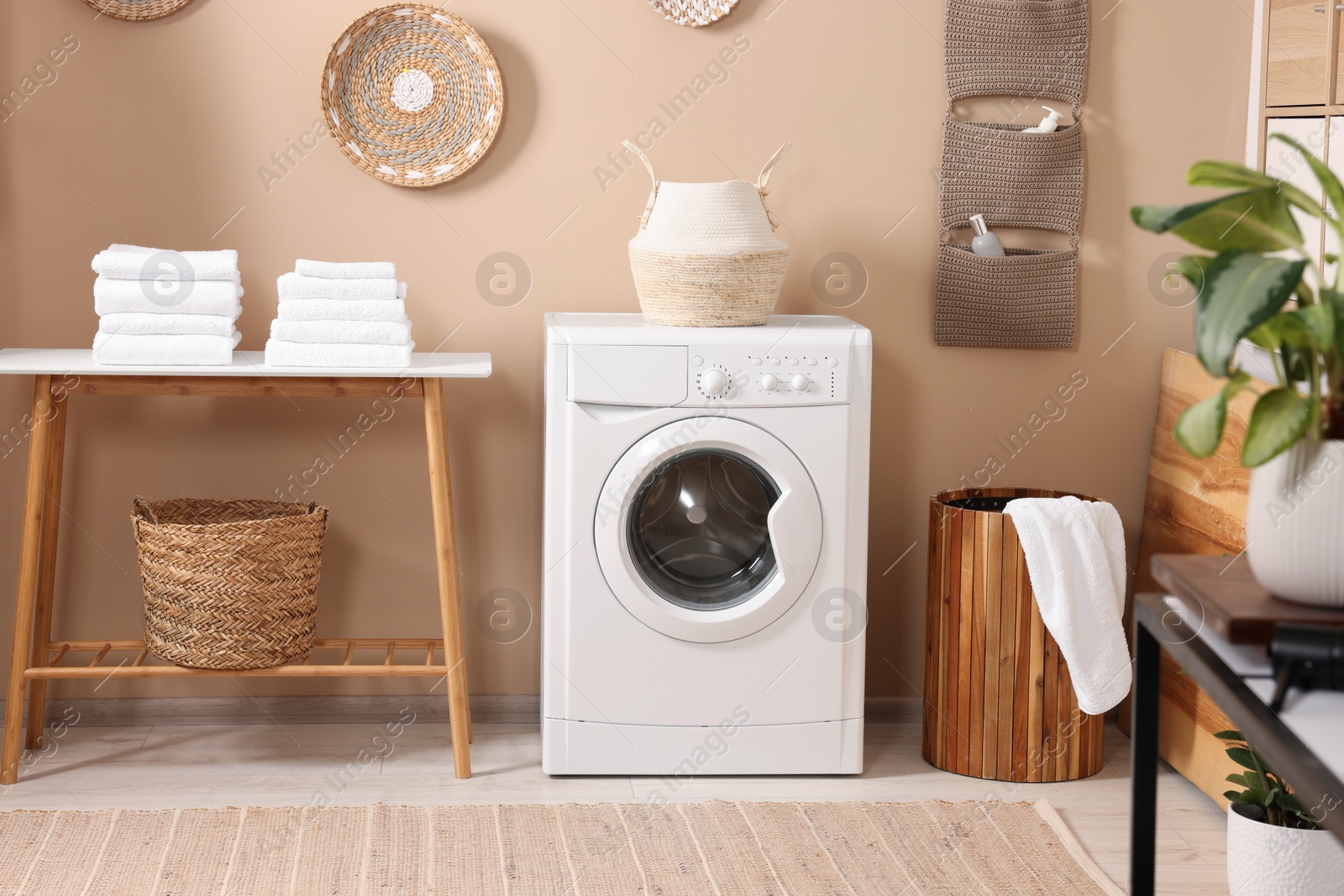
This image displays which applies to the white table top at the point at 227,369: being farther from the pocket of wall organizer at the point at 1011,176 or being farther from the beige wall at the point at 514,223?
the pocket of wall organizer at the point at 1011,176

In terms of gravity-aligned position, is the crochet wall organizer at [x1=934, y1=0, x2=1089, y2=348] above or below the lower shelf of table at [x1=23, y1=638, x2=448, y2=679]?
above

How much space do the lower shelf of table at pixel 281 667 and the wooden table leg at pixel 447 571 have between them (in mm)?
42

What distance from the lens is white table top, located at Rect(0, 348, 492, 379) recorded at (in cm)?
205

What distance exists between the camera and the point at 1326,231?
7.90ft

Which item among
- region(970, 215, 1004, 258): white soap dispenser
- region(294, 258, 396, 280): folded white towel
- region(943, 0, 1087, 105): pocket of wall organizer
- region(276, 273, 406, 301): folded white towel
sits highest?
region(943, 0, 1087, 105): pocket of wall organizer

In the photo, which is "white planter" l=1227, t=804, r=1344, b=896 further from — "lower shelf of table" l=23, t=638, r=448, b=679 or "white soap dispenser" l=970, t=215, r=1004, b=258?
"lower shelf of table" l=23, t=638, r=448, b=679

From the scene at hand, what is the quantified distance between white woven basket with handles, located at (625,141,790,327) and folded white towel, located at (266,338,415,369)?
0.49m

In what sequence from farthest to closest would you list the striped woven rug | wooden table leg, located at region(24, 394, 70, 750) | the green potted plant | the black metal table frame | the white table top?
wooden table leg, located at region(24, 394, 70, 750) < the white table top < the striped woven rug < the green potted plant < the black metal table frame

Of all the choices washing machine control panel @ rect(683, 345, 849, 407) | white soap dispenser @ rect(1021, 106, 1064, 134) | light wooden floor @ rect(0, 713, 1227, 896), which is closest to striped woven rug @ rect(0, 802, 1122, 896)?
light wooden floor @ rect(0, 713, 1227, 896)

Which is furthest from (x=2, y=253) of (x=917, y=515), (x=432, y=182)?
(x=917, y=515)

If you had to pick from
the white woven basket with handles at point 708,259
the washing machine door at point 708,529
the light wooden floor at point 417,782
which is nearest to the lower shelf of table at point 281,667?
the light wooden floor at point 417,782

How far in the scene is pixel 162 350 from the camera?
209cm

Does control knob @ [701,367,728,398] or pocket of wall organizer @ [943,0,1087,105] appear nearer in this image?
control knob @ [701,367,728,398]

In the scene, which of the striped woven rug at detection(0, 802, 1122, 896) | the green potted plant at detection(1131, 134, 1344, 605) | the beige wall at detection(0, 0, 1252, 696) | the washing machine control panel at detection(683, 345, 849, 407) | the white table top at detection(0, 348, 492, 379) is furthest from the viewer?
the beige wall at detection(0, 0, 1252, 696)
